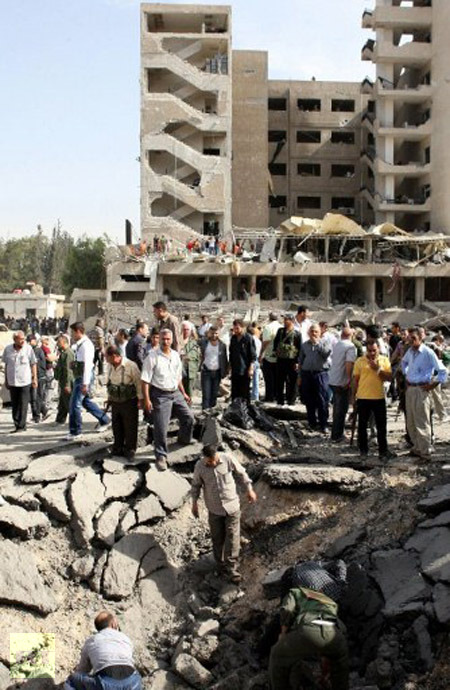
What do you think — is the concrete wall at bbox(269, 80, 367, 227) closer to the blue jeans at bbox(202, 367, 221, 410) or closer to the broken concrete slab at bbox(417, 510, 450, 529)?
the blue jeans at bbox(202, 367, 221, 410)

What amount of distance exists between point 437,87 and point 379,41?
4.62 m

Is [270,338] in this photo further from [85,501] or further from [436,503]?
[436,503]

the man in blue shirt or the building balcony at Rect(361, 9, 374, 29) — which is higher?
the building balcony at Rect(361, 9, 374, 29)

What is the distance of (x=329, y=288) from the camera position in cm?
4281

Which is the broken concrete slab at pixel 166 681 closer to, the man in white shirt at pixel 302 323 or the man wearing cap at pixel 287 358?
the man wearing cap at pixel 287 358

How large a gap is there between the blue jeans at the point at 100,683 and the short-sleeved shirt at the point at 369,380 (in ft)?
15.2

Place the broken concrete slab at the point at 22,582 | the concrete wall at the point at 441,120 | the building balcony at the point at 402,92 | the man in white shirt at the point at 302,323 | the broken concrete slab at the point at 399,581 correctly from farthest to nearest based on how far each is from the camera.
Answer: the building balcony at the point at 402,92, the concrete wall at the point at 441,120, the man in white shirt at the point at 302,323, the broken concrete slab at the point at 22,582, the broken concrete slab at the point at 399,581

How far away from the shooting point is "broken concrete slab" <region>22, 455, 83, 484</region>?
897cm

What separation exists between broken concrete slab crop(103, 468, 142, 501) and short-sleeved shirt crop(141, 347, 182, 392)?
47.0 inches

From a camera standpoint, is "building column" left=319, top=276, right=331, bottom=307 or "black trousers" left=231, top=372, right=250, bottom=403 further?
"building column" left=319, top=276, right=331, bottom=307

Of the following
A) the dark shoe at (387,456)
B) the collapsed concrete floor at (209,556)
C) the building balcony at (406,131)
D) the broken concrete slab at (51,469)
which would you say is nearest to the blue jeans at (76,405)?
the collapsed concrete floor at (209,556)

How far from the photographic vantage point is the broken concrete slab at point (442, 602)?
578cm

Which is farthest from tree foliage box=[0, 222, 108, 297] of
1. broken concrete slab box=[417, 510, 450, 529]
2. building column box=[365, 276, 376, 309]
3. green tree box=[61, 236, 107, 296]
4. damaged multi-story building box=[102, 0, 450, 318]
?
broken concrete slab box=[417, 510, 450, 529]

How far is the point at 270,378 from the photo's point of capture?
12.7 meters
